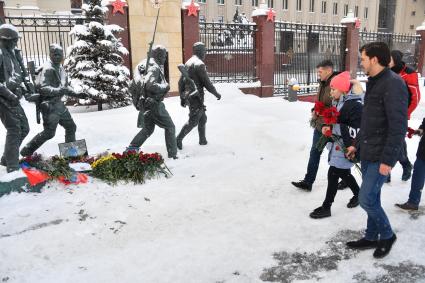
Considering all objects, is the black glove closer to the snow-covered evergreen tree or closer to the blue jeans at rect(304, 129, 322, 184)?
the blue jeans at rect(304, 129, 322, 184)

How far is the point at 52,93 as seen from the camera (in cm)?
581

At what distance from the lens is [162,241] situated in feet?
13.2

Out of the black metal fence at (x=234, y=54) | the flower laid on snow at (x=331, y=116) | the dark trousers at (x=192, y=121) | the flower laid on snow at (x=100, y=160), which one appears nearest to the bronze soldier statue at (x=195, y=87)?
the dark trousers at (x=192, y=121)

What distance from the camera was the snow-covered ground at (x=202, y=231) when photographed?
3.46 meters

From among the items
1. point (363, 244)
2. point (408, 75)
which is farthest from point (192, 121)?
point (363, 244)

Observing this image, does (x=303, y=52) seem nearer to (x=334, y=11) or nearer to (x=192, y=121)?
(x=192, y=121)

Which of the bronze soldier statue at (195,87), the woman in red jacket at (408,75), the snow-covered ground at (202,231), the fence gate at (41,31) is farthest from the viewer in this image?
the fence gate at (41,31)

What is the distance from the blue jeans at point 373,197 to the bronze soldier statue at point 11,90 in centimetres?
441

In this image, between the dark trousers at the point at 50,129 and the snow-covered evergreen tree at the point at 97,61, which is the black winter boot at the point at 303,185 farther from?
the snow-covered evergreen tree at the point at 97,61

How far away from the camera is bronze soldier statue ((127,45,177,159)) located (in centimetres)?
621

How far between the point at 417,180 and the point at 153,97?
3943 millimetres

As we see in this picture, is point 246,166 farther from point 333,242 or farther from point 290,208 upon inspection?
point 333,242

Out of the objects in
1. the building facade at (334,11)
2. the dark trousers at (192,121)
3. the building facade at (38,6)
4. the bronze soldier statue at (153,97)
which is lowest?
the dark trousers at (192,121)

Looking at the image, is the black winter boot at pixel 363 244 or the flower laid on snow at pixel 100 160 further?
the flower laid on snow at pixel 100 160
